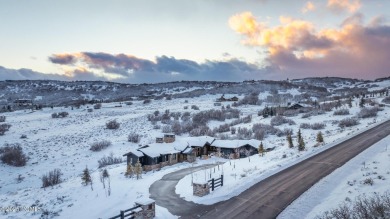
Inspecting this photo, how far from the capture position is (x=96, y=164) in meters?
48.8

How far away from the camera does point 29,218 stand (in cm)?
2523

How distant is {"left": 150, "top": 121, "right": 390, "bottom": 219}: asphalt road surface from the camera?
19.3m

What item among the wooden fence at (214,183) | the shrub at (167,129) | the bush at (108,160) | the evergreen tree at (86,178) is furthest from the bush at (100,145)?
the wooden fence at (214,183)

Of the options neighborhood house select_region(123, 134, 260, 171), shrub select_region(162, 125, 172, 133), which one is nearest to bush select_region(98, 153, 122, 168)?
neighborhood house select_region(123, 134, 260, 171)

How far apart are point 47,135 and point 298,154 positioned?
50.8 meters

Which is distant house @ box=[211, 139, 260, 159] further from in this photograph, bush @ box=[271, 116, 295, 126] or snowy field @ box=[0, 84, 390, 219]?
bush @ box=[271, 116, 295, 126]

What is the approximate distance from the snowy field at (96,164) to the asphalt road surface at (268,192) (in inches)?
40.1

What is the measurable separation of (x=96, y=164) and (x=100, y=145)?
24.0 ft

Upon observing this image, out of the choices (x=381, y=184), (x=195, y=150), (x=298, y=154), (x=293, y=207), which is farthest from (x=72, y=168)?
(x=381, y=184)

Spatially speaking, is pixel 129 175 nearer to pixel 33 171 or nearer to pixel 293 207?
pixel 33 171

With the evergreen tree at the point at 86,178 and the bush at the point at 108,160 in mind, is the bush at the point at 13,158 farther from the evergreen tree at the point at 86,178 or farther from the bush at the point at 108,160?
the evergreen tree at the point at 86,178

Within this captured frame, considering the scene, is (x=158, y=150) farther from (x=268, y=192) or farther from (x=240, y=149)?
(x=268, y=192)

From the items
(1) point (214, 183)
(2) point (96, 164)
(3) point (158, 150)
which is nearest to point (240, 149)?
(3) point (158, 150)

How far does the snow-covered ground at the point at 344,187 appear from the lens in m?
18.2
